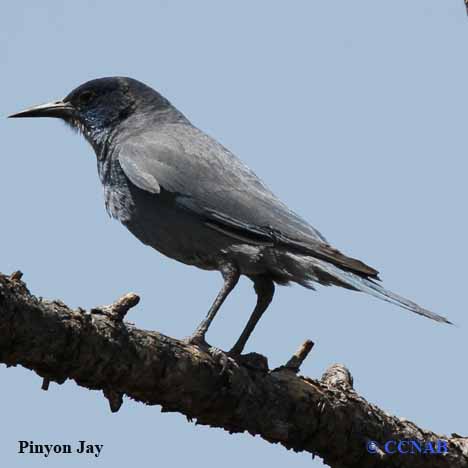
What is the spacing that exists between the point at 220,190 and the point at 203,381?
2.09 meters

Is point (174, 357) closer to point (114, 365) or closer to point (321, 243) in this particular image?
point (114, 365)

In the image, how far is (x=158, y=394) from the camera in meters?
4.91

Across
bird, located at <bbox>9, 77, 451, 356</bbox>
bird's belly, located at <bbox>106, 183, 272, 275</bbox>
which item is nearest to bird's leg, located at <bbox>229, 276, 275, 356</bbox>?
bird, located at <bbox>9, 77, 451, 356</bbox>

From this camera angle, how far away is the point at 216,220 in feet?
22.0

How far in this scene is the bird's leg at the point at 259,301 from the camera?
685cm

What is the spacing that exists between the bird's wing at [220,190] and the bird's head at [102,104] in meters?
0.63

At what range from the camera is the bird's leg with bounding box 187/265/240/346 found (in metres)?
6.07

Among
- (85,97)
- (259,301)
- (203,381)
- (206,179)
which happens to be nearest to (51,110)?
(85,97)

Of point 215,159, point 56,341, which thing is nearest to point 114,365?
point 56,341

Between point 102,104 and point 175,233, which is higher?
point 102,104

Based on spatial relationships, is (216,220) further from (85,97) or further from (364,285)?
(85,97)

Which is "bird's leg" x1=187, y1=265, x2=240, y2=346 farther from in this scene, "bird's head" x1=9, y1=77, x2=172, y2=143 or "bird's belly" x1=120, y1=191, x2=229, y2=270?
"bird's head" x1=9, y1=77, x2=172, y2=143

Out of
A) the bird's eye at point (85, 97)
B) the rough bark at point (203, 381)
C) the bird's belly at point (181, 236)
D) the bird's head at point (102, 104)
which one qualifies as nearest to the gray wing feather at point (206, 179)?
the bird's belly at point (181, 236)

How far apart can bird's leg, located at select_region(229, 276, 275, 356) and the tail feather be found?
1.90 feet
